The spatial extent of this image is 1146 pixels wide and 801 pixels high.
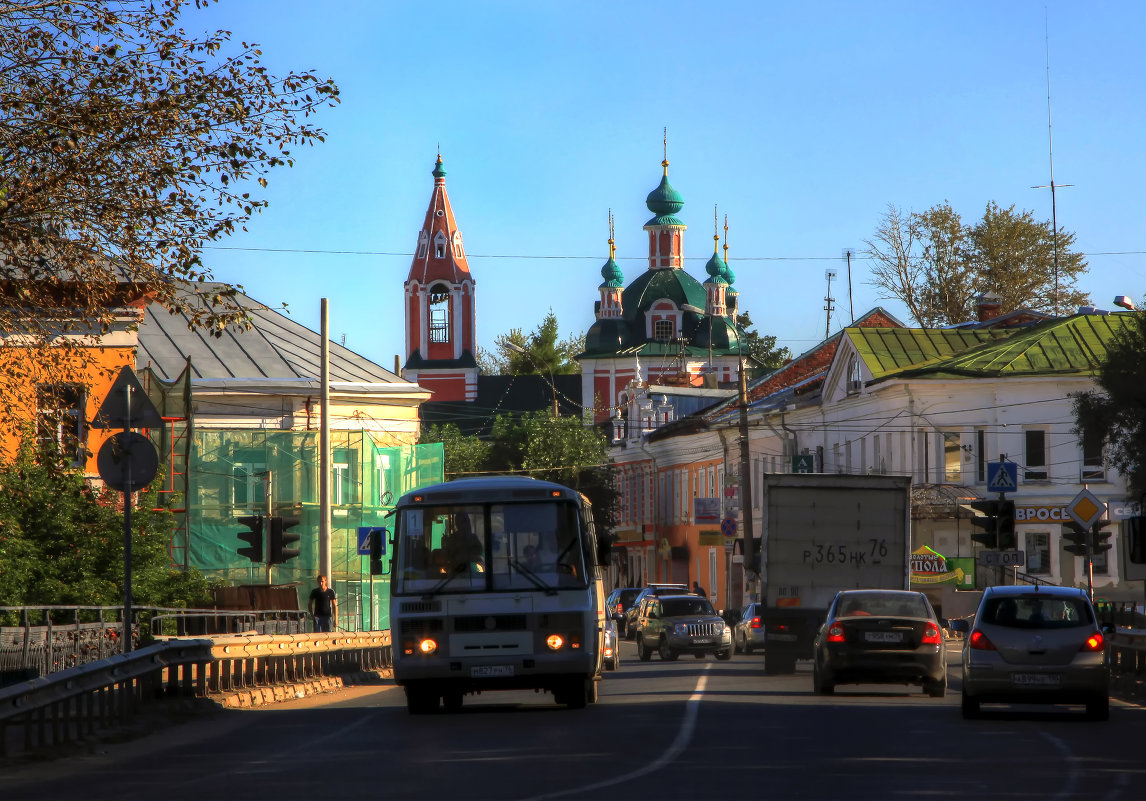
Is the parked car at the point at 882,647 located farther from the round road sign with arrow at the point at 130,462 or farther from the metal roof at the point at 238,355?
the metal roof at the point at 238,355

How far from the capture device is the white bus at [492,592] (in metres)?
20.4

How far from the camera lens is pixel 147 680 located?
1964 cm

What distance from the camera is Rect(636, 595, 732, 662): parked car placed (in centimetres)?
3984

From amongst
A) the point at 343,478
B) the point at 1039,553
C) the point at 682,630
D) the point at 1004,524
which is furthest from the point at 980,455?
the point at 1004,524

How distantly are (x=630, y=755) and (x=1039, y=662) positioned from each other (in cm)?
680

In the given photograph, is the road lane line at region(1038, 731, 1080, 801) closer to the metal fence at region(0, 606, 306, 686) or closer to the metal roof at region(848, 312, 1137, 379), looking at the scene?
the metal fence at region(0, 606, 306, 686)


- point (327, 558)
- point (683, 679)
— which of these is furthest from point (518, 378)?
→ point (683, 679)

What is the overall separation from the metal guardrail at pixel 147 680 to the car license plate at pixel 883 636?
7.70m

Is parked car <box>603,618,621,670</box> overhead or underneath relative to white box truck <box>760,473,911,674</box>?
underneath

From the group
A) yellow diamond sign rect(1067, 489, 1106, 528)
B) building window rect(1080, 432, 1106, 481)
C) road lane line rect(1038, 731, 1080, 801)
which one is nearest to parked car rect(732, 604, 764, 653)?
yellow diamond sign rect(1067, 489, 1106, 528)

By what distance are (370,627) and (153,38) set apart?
1493 inches

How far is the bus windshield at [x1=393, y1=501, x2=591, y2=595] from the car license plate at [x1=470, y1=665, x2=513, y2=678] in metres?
0.86

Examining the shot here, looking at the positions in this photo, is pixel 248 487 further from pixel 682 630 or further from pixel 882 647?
pixel 882 647

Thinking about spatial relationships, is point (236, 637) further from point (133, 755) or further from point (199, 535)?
point (199, 535)
